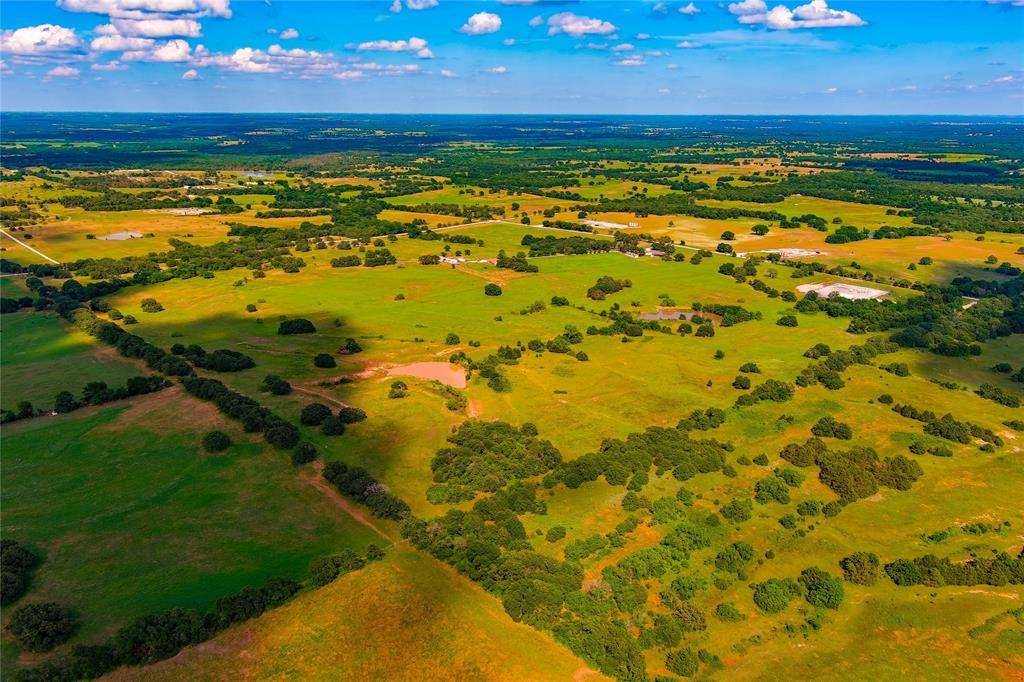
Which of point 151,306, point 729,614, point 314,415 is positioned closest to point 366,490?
point 314,415

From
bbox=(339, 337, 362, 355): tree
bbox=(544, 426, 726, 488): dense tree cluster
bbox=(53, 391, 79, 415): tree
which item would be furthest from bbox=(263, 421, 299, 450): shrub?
bbox=(339, 337, 362, 355): tree

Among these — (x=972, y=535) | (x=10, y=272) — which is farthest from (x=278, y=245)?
(x=972, y=535)

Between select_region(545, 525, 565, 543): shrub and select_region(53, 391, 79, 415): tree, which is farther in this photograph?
select_region(53, 391, 79, 415): tree

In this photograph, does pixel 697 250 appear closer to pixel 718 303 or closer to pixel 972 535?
pixel 718 303

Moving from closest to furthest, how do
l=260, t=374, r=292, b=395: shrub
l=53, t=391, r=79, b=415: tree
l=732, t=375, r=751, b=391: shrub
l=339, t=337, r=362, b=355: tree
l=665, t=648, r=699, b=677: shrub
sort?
l=665, t=648, r=699, b=677: shrub, l=53, t=391, r=79, b=415: tree, l=260, t=374, r=292, b=395: shrub, l=732, t=375, r=751, b=391: shrub, l=339, t=337, r=362, b=355: tree

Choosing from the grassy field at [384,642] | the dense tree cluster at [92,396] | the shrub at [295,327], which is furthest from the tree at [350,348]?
the grassy field at [384,642]

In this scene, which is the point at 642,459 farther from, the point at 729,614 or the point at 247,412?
the point at 247,412

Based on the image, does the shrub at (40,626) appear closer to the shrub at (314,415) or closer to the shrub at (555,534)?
the shrub at (314,415)

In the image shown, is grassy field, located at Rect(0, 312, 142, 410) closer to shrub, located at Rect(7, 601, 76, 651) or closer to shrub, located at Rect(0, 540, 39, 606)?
shrub, located at Rect(0, 540, 39, 606)
